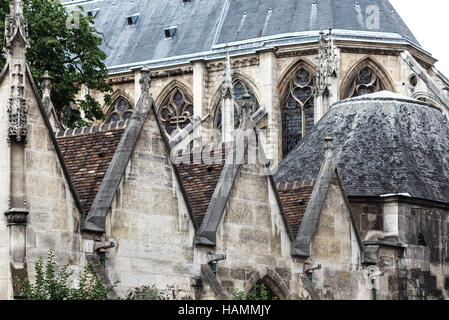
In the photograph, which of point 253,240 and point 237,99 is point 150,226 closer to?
point 253,240

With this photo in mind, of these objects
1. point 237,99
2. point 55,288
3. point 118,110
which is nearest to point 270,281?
point 55,288

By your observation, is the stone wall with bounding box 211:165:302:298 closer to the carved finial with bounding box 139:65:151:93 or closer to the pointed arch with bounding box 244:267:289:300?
the pointed arch with bounding box 244:267:289:300

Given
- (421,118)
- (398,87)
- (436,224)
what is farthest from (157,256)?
(398,87)

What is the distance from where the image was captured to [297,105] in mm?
59000

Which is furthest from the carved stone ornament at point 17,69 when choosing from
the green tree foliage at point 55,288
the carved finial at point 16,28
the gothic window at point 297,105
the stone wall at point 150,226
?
the gothic window at point 297,105

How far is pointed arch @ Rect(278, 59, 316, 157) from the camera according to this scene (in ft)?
193

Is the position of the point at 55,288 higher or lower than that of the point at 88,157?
lower

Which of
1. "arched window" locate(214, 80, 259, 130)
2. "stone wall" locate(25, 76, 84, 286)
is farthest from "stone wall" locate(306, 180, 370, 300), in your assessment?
"arched window" locate(214, 80, 259, 130)

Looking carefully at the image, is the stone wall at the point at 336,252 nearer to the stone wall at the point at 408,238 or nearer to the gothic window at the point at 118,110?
the stone wall at the point at 408,238

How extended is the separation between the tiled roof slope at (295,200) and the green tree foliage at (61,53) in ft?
39.4

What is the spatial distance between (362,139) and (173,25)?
3146cm

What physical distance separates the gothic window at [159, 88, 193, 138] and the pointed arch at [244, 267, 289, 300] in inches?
1341

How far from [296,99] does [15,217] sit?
3780cm

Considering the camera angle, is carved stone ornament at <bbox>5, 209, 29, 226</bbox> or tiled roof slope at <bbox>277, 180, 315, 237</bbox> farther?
tiled roof slope at <bbox>277, 180, 315, 237</bbox>
